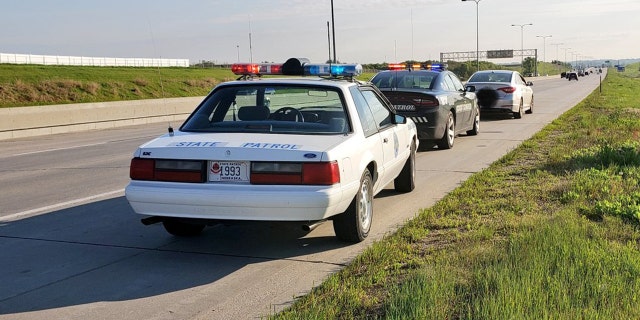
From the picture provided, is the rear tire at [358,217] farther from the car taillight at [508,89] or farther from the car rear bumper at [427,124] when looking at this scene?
the car taillight at [508,89]

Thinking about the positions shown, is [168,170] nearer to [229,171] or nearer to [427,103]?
[229,171]

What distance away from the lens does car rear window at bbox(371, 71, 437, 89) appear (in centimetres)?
1289

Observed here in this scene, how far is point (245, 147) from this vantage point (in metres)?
5.36

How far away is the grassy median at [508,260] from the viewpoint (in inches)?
157

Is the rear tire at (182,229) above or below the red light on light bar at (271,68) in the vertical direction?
below

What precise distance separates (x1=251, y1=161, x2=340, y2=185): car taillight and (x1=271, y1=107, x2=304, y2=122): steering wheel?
3.44 ft

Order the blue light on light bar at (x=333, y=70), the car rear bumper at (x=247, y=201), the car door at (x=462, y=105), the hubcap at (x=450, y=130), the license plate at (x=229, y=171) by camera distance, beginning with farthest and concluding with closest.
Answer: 1. the car door at (x=462, y=105)
2. the hubcap at (x=450, y=130)
3. the blue light on light bar at (x=333, y=70)
4. the license plate at (x=229, y=171)
5. the car rear bumper at (x=247, y=201)

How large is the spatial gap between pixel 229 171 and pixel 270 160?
35cm

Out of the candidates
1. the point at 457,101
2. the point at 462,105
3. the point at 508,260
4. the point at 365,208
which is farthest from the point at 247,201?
the point at 462,105

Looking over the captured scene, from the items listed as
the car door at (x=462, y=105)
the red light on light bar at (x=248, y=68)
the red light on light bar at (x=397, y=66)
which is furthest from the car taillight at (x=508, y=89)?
the red light on light bar at (x=248, y=68)

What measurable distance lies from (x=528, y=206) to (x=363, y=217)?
1937 mm

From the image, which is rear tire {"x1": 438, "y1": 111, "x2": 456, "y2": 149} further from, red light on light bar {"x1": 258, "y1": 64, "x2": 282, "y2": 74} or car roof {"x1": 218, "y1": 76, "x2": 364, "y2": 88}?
car roof {"x1": 218, "y1": 76, "x2": 364, "y2": 88}

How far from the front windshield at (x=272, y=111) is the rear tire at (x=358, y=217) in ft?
1.82

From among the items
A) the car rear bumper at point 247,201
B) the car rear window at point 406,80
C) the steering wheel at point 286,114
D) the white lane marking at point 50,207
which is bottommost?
the white lane marking at point 50,207
